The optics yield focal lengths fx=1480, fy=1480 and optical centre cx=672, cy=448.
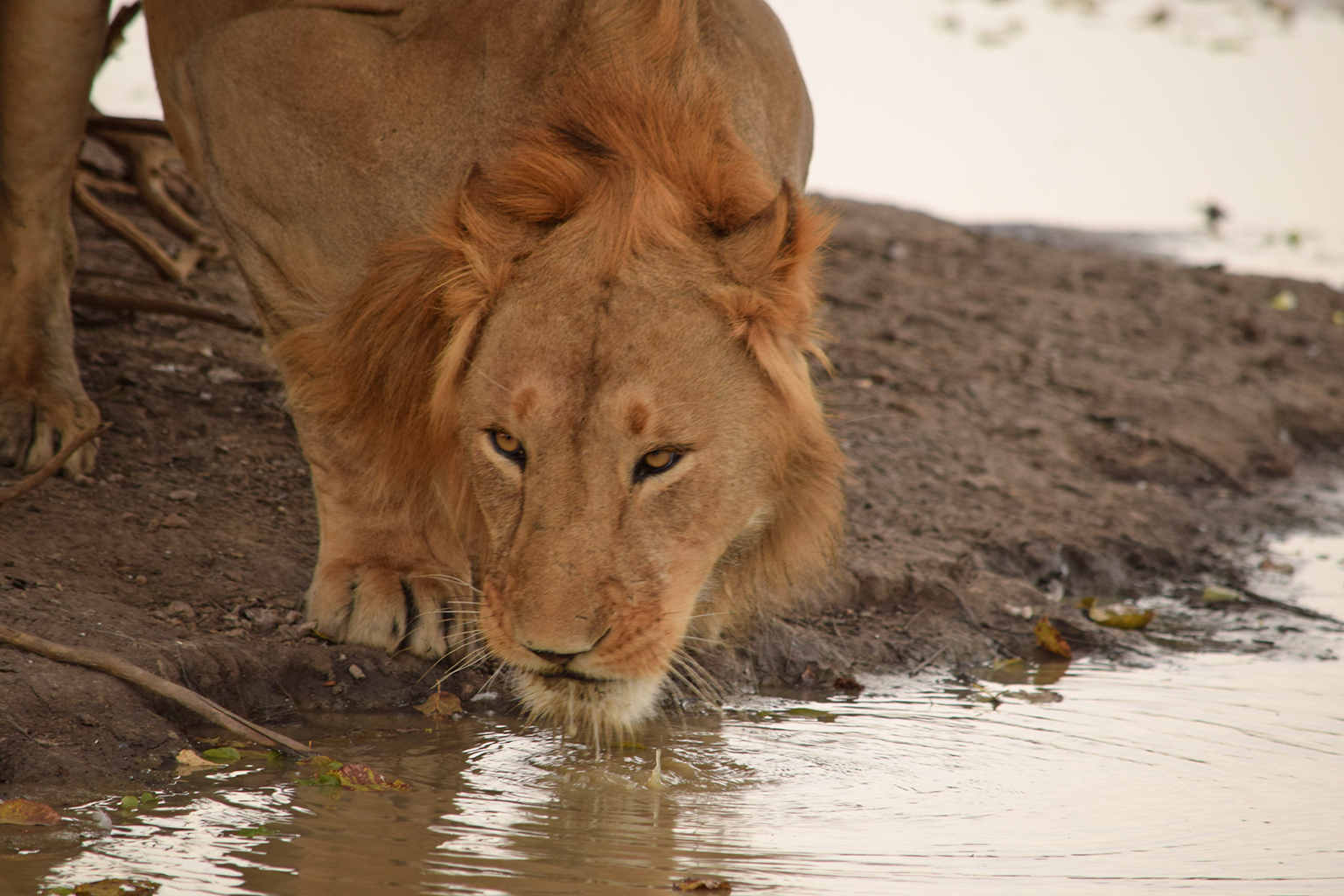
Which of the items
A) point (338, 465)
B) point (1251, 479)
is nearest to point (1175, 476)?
point (1251, 479)

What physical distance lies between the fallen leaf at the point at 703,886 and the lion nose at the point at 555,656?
0.51m

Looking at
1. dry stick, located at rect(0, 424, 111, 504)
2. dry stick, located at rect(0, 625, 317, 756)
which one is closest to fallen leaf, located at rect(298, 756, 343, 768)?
dry stick, located at rect(0, 625, 317, 756)

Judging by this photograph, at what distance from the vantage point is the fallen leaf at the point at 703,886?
251 centimetres

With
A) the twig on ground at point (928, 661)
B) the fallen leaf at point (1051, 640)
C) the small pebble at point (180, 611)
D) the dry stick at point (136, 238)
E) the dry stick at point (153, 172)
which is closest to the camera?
the small pebble at point (180, 611)

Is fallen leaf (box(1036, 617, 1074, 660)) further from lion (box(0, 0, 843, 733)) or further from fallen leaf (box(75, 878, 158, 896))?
fallen leaf (box(75, 878, 158, 896))

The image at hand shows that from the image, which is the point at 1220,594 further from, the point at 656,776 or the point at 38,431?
the point at 38,431

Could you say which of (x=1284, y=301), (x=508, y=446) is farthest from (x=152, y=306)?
(x=1284, y=301)

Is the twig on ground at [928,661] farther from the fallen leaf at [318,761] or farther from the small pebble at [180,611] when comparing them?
the small pebble at [180,611]

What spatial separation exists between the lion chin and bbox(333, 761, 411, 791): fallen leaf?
1.06 feet

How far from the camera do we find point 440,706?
3.50 m

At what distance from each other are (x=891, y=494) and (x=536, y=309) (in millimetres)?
2336

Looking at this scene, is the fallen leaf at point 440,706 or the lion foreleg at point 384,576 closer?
the fallen leaf at point 440,706

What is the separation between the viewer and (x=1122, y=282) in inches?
316

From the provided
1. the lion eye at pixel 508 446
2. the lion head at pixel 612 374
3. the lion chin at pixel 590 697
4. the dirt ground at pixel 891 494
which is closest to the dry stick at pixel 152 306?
the dirt ground at pixel 891 494
